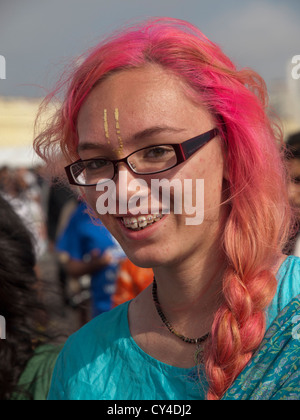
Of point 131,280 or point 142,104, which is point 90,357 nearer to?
point 142,104

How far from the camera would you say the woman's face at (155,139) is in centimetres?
131

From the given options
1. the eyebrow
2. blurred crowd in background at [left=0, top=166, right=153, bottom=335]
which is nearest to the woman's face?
the eyebrow

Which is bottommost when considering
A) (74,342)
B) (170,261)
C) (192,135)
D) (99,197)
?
(74,342)

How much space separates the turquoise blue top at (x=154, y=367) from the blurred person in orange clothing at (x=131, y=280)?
124 cm

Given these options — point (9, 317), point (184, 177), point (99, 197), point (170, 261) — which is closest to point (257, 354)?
point (170, 261)

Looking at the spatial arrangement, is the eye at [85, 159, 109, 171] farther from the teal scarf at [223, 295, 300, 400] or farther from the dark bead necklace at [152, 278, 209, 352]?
the teal scarf at [223, 295, 300, 400]

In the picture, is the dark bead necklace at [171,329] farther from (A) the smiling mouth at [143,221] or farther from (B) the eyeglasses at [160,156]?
(B) the eyeglasses at [160,156]

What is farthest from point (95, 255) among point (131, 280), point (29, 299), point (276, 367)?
point (276, 367)

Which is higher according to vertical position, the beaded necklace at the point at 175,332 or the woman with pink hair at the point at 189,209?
the woman with pink hair at the point at 189,209

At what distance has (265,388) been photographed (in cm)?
122

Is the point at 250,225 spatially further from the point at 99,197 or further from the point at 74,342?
the point at 74,342

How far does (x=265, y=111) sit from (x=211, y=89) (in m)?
0.25

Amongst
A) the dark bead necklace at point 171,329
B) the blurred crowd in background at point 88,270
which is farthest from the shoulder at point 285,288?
the blurred crowd in background at point 88,270
